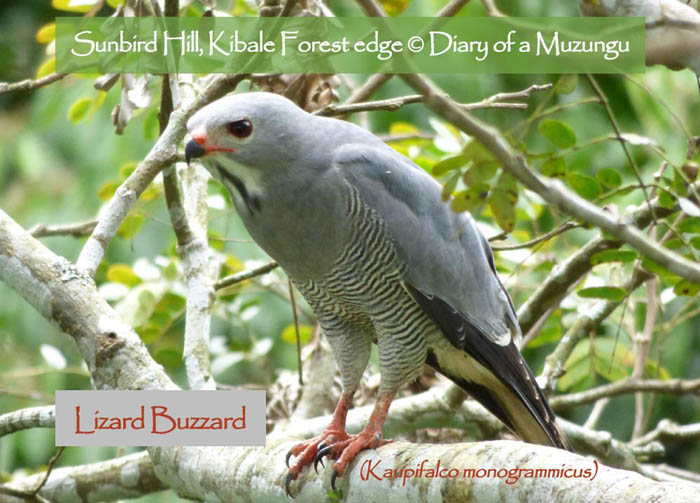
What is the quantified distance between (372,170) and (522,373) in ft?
2.78

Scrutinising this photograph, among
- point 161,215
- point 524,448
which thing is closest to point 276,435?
→ point 524,448

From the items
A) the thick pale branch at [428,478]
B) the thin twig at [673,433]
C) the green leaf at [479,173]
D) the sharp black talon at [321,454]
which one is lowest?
the thick pale branch at [428,478]

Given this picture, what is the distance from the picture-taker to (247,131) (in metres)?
2.48

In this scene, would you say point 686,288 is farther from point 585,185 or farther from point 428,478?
point 428,478

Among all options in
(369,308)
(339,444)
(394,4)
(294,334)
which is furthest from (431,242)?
(294,334)

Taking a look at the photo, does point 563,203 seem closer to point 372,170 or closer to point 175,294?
point 372,170

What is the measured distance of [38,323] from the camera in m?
8.05

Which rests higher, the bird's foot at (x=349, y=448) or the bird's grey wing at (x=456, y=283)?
the bird's grey wing at (x=456, y=283)

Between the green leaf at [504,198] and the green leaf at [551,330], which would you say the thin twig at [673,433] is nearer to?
the green leaf at [551,330]

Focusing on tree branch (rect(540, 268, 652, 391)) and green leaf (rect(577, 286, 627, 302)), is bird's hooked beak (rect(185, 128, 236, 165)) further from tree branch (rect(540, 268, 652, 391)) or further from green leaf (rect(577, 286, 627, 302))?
tree branch (rect(540, 268, 652, 391))

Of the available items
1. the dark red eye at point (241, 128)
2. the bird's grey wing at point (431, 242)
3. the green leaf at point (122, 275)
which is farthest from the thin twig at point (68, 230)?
the bird's grey wing at point (431, 242)

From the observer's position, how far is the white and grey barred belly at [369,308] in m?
2.66
